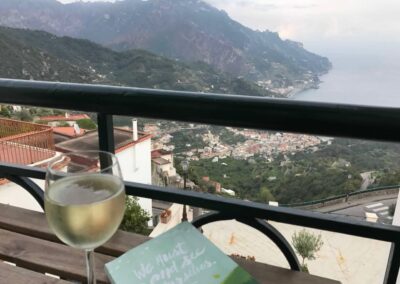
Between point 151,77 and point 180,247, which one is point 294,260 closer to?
point 180,247

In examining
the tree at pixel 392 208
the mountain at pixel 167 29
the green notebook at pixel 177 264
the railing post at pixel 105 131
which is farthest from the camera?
the mountain at pixel 167 29

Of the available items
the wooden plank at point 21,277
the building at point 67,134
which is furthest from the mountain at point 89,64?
the wooden plank at point 21,277

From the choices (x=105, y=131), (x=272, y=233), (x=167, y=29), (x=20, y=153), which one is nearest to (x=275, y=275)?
(x=272, y=233)

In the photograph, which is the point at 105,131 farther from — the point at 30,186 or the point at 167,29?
the point at 167,29

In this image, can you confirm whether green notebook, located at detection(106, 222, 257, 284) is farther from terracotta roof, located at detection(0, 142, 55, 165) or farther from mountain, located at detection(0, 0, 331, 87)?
mountain, located at detection(0, 0, 331, 87)

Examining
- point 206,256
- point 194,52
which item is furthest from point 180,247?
point 194,52

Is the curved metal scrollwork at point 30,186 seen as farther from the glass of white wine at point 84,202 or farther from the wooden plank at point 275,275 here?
the wooden plank at point 275,275
